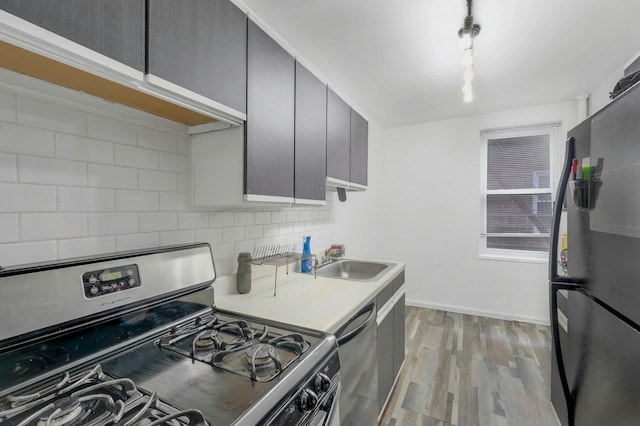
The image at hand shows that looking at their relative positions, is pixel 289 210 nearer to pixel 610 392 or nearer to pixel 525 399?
pixel 610 392

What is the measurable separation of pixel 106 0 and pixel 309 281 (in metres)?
1.51

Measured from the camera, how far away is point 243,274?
4.84 feet

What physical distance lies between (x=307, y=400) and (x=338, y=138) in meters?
1.65

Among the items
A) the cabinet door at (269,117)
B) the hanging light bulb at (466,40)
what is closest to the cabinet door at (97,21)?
the cabinet door at (269,117)

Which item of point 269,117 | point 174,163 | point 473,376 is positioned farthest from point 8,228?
point 473,376

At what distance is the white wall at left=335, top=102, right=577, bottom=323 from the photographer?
3211 millimetres

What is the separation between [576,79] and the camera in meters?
2.46

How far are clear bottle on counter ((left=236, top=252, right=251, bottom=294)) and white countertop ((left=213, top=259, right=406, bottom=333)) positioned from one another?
0.04m

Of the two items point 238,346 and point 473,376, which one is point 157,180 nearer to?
point 238,346

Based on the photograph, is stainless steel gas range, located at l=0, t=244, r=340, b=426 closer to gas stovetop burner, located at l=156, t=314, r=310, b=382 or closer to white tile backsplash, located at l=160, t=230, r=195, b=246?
gas stovetop burner, located at l=156, t=314, r=310, b=382

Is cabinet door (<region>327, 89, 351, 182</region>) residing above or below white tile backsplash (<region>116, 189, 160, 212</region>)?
above

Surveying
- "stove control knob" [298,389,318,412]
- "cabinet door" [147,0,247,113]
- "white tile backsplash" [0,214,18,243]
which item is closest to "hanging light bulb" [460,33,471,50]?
"cabinet door" [147,0,247,113]

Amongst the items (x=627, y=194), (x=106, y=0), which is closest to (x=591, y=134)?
(x=627, y=194)

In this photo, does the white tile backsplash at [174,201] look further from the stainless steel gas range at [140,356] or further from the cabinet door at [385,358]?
the cabinet door at [385,358]
